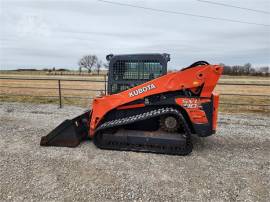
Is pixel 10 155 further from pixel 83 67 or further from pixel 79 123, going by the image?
pixel 83 67

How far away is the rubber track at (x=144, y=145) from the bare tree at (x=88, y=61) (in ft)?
270

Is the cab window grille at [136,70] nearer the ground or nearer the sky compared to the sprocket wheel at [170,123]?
nearer the sky

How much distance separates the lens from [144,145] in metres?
4.72

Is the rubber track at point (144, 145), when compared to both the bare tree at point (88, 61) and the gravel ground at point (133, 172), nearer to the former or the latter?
the gravel ground at point (133, 172)

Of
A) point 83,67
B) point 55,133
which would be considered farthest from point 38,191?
point 83,67

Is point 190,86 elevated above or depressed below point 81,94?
above

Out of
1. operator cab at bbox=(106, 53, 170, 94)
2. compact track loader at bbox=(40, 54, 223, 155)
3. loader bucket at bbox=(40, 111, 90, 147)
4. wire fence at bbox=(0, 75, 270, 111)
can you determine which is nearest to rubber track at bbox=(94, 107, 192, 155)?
compact track loader at bbox=(40, 54, 223, 155)

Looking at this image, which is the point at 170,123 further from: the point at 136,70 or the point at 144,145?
the point at 136,70

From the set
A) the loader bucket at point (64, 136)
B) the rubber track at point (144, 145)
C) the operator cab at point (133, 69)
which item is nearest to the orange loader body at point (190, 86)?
the rubber track at point (144, 145)

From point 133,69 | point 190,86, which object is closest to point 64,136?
point 133,69

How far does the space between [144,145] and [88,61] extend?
85.4 meters

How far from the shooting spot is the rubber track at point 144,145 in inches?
179

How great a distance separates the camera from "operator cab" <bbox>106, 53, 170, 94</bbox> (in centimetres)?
511

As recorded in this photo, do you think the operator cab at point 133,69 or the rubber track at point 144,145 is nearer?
the rubber track at point 144,145
